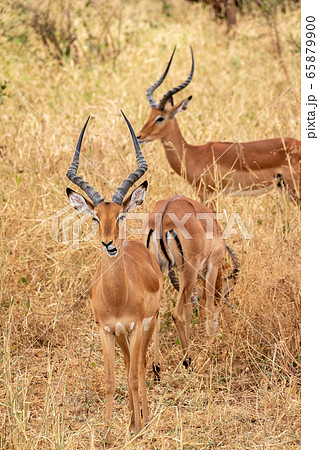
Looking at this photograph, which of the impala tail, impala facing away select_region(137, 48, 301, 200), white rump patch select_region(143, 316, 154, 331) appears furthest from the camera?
impala facing away select_region(137, 48, 301, 200)

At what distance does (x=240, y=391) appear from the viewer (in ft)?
14.2

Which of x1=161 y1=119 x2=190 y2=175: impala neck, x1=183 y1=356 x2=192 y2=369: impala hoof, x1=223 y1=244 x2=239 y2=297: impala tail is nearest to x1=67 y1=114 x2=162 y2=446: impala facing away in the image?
x1=183 y1=356 x2=192 y2=369: impala hoof

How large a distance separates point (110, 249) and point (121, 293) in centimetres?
28

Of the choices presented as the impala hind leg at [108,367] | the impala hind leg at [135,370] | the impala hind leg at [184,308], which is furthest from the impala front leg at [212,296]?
the impala hind leg at [108,367]

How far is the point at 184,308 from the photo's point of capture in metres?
4.83

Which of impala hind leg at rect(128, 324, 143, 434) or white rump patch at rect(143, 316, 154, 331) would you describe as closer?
impala hind leg at rect(128, 324, 143, 434)

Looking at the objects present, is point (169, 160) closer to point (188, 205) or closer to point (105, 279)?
point (188, 205)

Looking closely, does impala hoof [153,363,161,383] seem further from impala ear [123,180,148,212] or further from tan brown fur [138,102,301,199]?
tan brown fur [138,102,301,199]

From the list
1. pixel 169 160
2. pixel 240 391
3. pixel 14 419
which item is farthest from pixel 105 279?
pixel 169 160

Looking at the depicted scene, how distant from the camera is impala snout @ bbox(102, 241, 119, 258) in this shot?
11.4 feet

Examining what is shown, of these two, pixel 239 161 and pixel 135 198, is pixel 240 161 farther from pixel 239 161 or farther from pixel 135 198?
pixel 135 198

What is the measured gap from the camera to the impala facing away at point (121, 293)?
3619 millimetres
